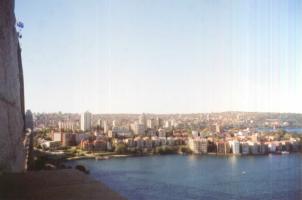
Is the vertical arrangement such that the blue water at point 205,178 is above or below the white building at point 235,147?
below

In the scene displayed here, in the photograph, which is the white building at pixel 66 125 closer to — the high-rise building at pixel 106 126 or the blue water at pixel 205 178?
the high-rise building at pixel 106 126

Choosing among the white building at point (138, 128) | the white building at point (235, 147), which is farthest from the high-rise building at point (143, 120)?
the white building at point (235, 147)

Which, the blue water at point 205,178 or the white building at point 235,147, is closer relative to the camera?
the blue water at point 205,178

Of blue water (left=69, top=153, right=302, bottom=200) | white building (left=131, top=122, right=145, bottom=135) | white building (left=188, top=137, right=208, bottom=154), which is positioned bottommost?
blue water (left=69, top=153, right=302, bottom=200)

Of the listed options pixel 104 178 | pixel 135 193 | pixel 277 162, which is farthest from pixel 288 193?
pixel 277 162

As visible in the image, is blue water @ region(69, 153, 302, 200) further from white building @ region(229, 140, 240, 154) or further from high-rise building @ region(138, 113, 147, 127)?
high-rise building @ region(138, 113, 147, 127)

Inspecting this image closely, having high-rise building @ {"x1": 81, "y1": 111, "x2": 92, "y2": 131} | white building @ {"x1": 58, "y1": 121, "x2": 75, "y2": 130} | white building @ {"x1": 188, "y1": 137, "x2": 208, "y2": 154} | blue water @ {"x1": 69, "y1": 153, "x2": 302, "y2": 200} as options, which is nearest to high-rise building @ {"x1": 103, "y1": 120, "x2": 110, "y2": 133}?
high-rise building @ {"x1": 81, "y1": 111, "x2": 92, "y2": 131}

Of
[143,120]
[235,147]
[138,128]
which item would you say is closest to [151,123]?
[143,120]

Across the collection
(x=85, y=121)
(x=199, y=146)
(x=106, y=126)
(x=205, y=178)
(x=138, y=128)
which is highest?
(x=85, y=121)

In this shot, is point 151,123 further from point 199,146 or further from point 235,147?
point 235,147
